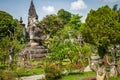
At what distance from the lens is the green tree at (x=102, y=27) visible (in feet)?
84.2

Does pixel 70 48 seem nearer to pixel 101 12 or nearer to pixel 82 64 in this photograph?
pixel 82 64

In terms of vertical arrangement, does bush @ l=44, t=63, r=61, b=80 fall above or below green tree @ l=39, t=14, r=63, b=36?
below

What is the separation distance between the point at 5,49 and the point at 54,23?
48.5 m

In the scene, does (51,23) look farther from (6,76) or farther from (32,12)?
(6,76)

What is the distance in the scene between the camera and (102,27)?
2605 centimetres

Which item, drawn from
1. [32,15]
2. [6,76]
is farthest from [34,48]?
[6,76]

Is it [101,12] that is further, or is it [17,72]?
[101,12]

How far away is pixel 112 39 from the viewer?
26.5 m

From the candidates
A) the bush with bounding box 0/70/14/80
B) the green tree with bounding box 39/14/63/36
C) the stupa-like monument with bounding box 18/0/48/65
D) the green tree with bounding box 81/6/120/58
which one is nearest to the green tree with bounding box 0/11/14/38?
the green tree with bounding box 39/14/63/36

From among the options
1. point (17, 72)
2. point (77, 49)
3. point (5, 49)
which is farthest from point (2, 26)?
point (17, 72)

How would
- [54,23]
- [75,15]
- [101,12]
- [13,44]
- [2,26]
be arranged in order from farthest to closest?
[54,23], [75,15], [2,26], [13,44], [101,12]

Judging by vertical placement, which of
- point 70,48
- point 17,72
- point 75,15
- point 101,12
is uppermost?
point 75,15

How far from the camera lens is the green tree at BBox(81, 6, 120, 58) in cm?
2567

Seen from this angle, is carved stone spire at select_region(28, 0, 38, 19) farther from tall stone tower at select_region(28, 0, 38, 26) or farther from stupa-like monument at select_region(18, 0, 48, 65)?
stupa-like monument at select_region(18, 0, 48, 65)
